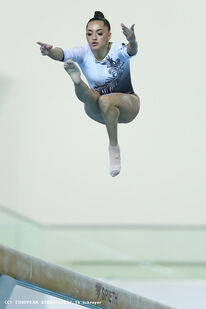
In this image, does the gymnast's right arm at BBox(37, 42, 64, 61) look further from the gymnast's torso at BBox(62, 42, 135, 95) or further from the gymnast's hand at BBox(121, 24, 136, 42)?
the gymnast's hand at BBox(121, 24, 136, 42)

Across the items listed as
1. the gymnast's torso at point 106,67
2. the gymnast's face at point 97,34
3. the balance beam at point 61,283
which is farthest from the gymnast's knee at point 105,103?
the balance beam at point 61,283

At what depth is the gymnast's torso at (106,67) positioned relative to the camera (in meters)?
5.62

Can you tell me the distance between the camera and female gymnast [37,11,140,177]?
5496 mm

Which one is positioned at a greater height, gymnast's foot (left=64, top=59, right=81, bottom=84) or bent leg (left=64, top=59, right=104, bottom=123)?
bent leg (left=64, top=59, right=104, bottom=123)

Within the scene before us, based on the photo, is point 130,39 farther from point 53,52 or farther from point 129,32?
point 53,52

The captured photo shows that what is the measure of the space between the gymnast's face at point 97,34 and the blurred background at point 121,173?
14.7ft

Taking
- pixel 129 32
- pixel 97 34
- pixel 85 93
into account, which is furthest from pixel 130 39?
pixel 85 93

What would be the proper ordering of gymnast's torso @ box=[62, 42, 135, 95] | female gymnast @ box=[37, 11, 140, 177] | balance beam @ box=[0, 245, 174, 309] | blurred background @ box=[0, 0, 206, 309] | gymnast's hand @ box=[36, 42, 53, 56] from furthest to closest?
blurred background @ box=[0, 0, 206, 309] < gymnast's torso @ box=[62, 42, 135, 95] < female gymnast @ box=[37, 11, 140, 177] < gymnast's hand @ box=[36, 42, 53, 56] < balance beam @ box=[0, 245, 174, 309]

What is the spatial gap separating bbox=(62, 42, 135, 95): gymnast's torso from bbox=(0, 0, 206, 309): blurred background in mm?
4270

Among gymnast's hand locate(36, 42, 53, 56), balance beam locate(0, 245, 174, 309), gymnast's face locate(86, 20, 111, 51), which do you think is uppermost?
gymnast's face locate(86, 20, 111, 51)

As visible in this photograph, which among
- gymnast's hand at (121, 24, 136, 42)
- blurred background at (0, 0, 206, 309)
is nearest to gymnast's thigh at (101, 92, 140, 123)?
gymnast's hand at (121, 24, 136, 42)

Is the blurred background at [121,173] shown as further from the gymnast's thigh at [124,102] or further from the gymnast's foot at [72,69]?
the gymnast's foot at [72,69]

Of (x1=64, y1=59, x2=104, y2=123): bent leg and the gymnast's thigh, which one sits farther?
the gymnast's thigh

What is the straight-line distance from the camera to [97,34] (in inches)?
216
